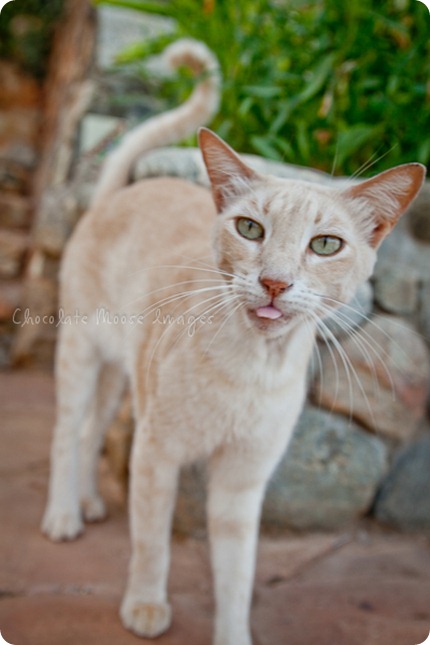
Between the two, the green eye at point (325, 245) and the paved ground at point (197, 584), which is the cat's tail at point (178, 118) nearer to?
the green eye at point (325, 245)

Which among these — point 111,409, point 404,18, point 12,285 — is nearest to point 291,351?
point 111,409

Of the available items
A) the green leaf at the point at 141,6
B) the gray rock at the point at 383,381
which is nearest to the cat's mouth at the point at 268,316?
the gray rock at the point at 383,381

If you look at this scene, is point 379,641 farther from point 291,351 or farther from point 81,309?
point 81,309

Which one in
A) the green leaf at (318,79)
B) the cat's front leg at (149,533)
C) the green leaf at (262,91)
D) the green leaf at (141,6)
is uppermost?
the green leaf at (141,6)

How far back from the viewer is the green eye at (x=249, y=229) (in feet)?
3.17

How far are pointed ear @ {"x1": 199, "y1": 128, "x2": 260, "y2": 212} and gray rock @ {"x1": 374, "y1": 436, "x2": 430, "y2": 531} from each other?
41.5 inches

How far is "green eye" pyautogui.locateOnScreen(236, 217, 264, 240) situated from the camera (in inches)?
38.0

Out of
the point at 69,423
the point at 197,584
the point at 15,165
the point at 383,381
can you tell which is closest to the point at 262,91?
the point at 383,381

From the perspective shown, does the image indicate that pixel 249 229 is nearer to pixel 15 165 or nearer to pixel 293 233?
pixel 293 233

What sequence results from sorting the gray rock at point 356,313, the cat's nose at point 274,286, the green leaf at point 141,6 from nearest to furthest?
the cat's nose at point 274,286 → the gray rock at point 356,313 → the green leaf at point 141,6

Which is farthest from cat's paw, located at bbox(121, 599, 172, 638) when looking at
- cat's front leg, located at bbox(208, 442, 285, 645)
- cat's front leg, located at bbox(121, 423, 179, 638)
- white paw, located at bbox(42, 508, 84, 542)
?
white paw, located at bbox(42, 508, 84, 542)

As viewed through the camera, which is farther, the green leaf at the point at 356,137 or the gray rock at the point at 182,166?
the gray rock at the point at 182,166

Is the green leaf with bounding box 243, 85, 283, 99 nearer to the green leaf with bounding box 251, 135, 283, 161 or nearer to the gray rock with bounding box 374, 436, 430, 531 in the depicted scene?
the green leaf with bounding box 251, 135, 283, 161

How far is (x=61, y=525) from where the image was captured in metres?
1.52
